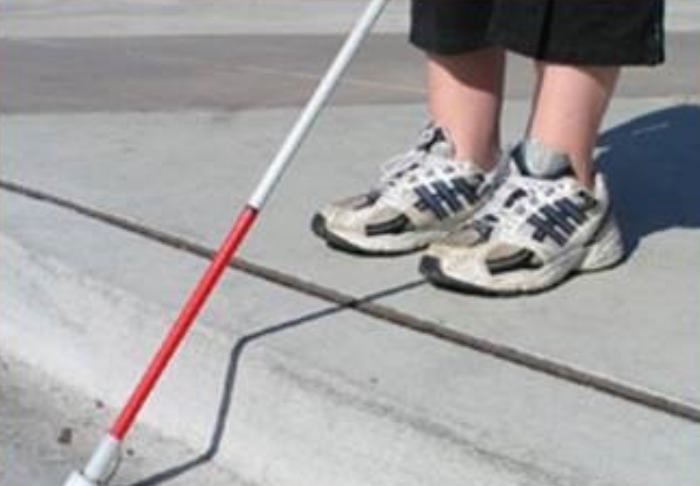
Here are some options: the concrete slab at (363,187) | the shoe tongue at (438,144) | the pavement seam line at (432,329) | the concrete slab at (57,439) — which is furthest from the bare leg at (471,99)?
the concrete slab at (57,439)

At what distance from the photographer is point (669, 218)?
407 centimetres

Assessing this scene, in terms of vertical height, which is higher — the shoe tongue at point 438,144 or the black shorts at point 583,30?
the black shorts at point 583,30

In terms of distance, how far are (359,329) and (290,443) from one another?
1.04 ft

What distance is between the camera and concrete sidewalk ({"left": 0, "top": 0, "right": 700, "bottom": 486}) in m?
2.72

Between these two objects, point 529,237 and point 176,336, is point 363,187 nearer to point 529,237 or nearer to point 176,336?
point 529,237

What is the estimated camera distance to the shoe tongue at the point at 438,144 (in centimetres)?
374

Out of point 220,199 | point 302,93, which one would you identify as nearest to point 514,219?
point 220,199

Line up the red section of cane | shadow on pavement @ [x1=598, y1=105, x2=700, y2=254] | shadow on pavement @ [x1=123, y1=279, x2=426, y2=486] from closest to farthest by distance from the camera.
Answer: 1. the red section of cane
2. shadow on pavement @ [x1=123, y1=279, x2=426, y2=486]
3. shadow on pavement @ [x1=598, y1=105, x2=700, y2=254]

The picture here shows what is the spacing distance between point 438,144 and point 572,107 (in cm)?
45

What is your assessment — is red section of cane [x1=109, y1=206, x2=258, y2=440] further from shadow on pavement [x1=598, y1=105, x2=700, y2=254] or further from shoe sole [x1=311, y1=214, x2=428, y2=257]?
shadow on pavement [x1=598, y1=105, x2=700, y2=254]

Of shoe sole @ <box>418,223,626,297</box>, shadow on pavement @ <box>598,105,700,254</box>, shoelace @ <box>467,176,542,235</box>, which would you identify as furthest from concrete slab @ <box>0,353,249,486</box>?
shadow on pavement @ <box>598,105,700,254</box>

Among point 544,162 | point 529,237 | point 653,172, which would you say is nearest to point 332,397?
point 529,237

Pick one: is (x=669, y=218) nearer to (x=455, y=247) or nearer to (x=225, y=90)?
(x=455, y=247)

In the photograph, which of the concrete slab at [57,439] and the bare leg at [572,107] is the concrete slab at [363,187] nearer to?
the bare leg at [572,107]
